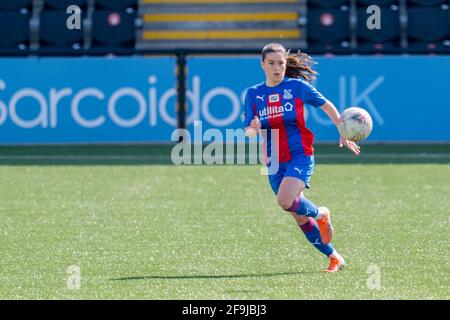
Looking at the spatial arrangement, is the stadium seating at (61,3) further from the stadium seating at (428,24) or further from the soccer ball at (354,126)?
the soccer ball at (354,126)

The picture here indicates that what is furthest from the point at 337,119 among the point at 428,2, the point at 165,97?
the point at 428,2

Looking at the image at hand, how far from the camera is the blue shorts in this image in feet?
31.0

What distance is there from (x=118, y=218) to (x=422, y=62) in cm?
876

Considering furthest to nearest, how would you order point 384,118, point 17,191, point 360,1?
point 360,1 < point 384,118 < point 17,191

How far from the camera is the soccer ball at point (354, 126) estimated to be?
9.30 m

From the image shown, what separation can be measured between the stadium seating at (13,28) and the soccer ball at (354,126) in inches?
562

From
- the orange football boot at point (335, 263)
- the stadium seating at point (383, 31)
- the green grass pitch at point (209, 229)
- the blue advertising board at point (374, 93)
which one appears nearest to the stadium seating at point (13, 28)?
the blue advertising board at point (374, 93)

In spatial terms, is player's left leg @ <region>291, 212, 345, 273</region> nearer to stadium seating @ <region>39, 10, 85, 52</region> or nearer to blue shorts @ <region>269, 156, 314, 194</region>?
blue shorts @ <region>269, 156, 314, 194</region>

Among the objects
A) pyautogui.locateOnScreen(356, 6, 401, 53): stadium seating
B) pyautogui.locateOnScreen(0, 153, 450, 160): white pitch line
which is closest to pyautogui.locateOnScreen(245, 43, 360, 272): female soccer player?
pyautogui.locateOnScreen(0, 153, 450, 160): white pitch line

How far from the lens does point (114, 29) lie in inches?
903

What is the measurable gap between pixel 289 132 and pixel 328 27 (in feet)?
44.8

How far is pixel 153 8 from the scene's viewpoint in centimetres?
2408

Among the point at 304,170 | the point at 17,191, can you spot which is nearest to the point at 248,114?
the point at 304,170
